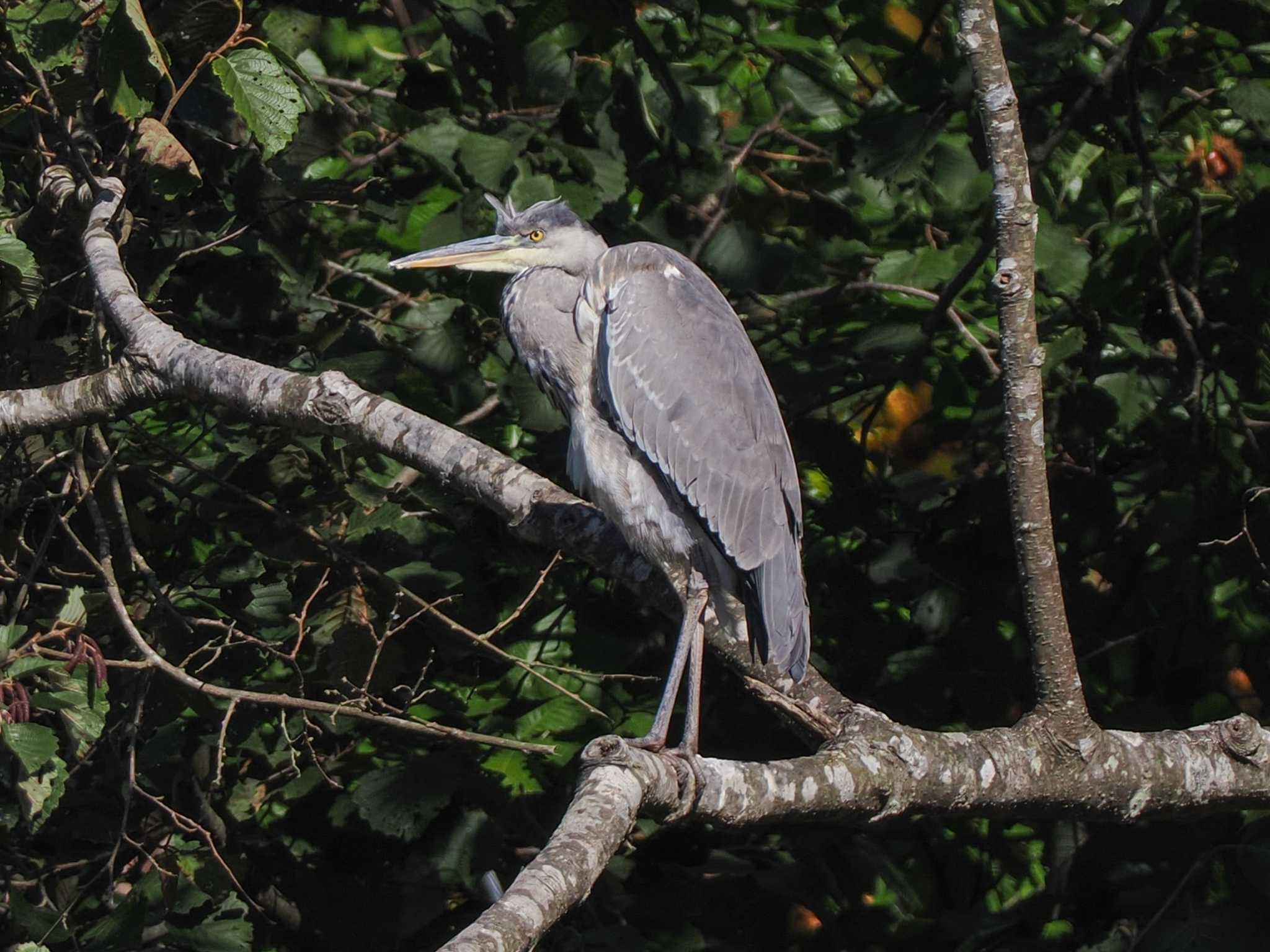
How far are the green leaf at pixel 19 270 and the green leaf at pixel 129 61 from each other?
33cm

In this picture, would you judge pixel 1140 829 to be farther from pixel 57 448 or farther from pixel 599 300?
pixel 57 448

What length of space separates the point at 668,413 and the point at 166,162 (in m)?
1.12

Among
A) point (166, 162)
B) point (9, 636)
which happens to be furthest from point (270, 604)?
point (166, 162)

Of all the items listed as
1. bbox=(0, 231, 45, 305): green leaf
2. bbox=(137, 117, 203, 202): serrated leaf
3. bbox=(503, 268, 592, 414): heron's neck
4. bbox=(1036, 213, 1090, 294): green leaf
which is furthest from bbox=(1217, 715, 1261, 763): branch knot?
bbox=(0, 231, 45, 305): green leaf

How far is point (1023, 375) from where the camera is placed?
2.14 meters

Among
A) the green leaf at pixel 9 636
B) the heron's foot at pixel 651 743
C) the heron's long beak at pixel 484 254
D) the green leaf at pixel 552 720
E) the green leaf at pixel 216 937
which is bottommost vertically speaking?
the green leaf at pixel 216 937

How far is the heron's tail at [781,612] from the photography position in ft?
8.11

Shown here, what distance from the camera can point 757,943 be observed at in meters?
2.95

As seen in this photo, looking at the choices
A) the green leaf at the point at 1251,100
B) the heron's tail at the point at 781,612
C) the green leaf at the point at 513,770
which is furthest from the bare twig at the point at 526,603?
the green leaf at the point at 1251,100

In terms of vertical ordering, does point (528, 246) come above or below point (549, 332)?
above

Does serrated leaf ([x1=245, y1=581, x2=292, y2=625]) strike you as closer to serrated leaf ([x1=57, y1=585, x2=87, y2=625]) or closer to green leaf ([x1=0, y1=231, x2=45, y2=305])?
serrated leaf ([x1=57, y1=585, x2=87, y2=625])

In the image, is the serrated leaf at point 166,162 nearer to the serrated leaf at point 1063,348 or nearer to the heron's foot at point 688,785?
the heron's foot at point 688,785

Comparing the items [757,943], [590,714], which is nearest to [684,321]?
[590,714]

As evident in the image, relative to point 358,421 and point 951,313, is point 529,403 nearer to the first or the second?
point 358,421
